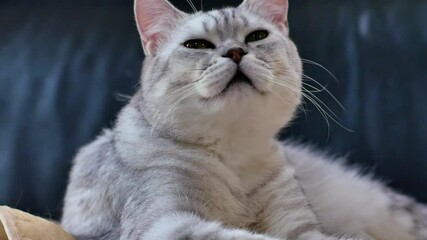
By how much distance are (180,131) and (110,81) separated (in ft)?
2.12

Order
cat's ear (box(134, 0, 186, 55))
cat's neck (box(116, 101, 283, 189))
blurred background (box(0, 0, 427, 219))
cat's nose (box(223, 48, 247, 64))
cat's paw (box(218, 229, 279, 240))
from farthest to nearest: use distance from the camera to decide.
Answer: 1. blurred background (box(0, 0, 427, 219))
2. cat's ear (box(134, 0, 186, 55))
3. cat's neck (box(116, 101, 283, 189))
4. cat's nose (box(223, 48, 247, 64))
5. cat's paw (box(218, 229, 279, 240))

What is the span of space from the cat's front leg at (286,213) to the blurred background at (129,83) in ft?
1.48

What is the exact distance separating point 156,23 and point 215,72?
0.94ft

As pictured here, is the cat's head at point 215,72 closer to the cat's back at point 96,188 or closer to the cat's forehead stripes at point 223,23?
the cat's forehead stripes at point 223,23

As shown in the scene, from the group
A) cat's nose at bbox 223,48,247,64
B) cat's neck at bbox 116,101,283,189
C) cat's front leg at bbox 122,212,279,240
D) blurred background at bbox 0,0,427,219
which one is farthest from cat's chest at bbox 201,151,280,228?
blurred background at bbox 0,0,427,219

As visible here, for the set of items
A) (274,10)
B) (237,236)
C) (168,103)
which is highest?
(274,10)

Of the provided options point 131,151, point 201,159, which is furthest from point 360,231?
point 131,151

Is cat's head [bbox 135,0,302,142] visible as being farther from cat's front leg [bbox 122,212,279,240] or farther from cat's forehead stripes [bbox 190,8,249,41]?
cat's front leg [bbox 122,212,279,240]

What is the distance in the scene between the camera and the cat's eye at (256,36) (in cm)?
145

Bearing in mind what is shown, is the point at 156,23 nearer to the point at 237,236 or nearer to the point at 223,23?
the point at 223,23

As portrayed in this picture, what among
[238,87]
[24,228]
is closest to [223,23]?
[238,87]

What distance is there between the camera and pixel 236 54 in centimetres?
133

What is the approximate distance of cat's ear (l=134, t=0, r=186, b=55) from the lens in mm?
1529

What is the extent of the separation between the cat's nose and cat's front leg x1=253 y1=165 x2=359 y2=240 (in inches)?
11.9
